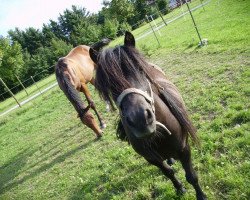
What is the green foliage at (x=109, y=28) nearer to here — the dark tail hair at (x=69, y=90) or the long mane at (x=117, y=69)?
the dark tail hair at (x=69, y=90)

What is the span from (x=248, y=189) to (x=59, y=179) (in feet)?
14.1

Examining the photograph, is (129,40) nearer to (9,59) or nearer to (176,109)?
(176,109)

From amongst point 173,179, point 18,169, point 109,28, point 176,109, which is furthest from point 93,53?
point 109,28

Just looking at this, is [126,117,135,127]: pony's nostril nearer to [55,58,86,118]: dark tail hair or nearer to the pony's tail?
the pony's tail

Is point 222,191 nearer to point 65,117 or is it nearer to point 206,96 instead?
point 206,96

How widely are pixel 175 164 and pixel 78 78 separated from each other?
13.9 ft

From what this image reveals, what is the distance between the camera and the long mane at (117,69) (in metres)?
2.47

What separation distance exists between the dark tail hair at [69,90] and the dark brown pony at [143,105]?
253 cm

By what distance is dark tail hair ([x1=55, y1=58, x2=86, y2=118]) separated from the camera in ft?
18.9

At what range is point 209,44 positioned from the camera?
34.4 ft

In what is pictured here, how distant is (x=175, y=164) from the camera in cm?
441

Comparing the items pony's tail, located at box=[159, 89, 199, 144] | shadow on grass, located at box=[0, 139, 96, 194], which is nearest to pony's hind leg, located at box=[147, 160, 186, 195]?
pony's tail, located at box=[159, 89, 199, 144]

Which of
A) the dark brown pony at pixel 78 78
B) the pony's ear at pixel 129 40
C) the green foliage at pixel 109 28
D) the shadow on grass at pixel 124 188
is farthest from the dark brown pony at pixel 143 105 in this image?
the green foliage at pixel 109 28

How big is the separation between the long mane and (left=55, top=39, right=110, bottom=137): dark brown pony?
10.6 ft
